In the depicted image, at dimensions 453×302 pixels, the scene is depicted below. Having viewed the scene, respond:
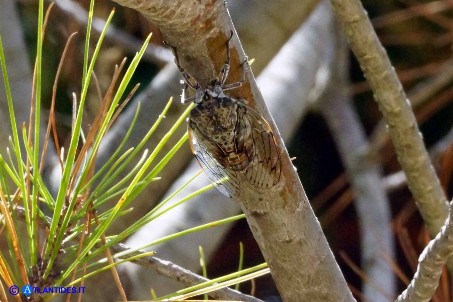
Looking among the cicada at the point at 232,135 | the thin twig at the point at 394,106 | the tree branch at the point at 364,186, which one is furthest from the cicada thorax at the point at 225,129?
the tree branch at the point at 364,186

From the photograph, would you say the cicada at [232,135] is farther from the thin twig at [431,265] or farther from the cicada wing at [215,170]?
the thin twig at [431,265]

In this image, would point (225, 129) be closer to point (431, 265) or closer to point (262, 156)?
point (262, 156)

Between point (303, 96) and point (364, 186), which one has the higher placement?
point (303, 96)

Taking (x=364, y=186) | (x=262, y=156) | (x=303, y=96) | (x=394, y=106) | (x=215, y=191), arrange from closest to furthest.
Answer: (x=262, y=156)
(x=394, y=106)
(x=215, y=191)
(x=303, y=96)
(x=364, y=186)

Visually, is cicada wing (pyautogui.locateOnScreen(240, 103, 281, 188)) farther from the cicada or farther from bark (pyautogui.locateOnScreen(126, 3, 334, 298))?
bark (pyautogui.locateOnScreen(126, 3, 334, 298))

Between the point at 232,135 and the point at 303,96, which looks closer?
the point at 232,135

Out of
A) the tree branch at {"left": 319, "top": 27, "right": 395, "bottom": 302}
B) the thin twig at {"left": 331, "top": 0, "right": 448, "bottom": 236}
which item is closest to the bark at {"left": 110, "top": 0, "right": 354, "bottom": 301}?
the thin twig at {"left": 331, "top": 0, "right": 448, "bottom": 236}

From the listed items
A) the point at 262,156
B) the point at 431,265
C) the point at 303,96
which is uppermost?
the point at 303,96

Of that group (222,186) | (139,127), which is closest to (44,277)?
(222,186)

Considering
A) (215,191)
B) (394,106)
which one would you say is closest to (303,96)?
(215,191)
